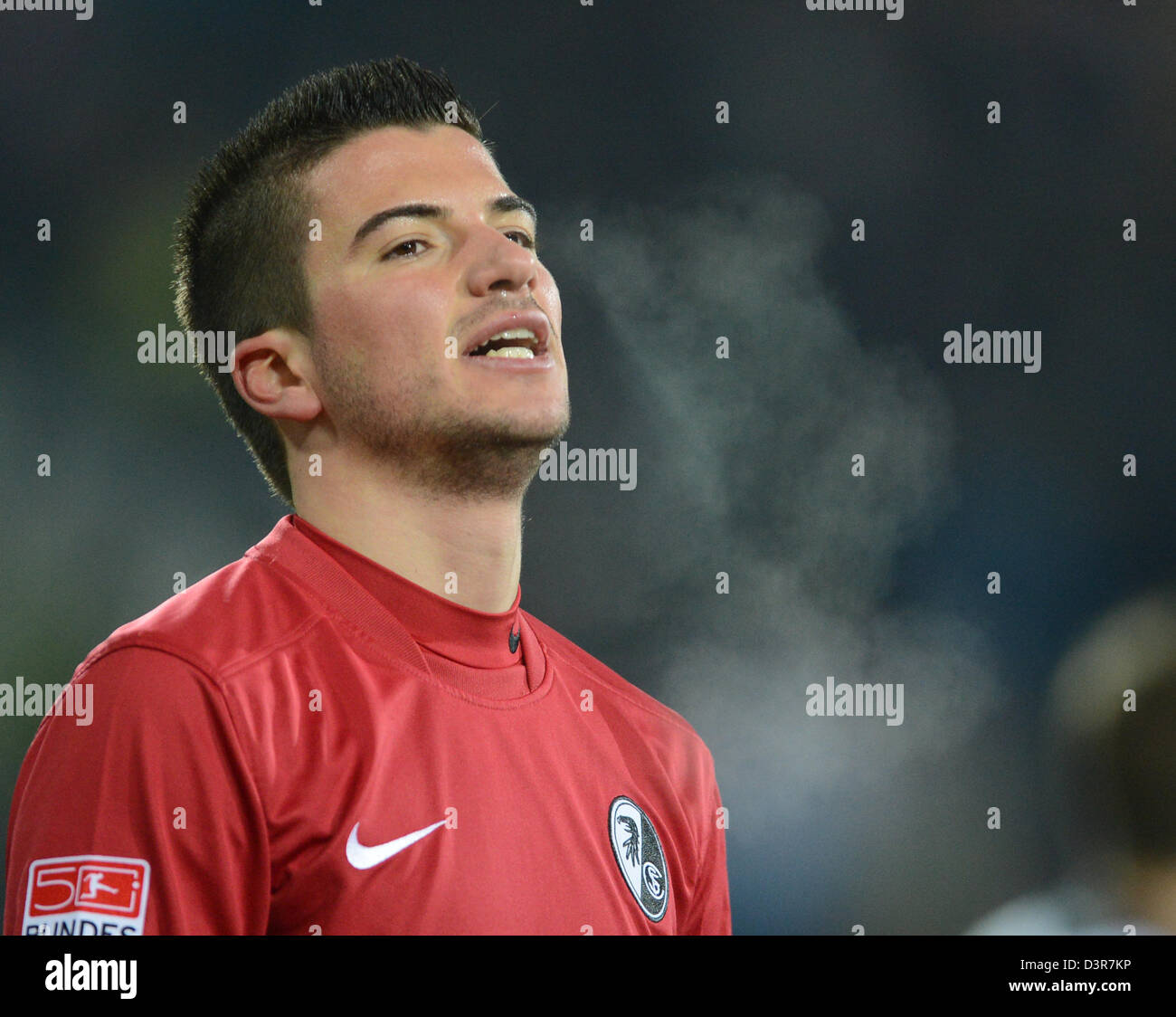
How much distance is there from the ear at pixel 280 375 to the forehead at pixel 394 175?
236mm

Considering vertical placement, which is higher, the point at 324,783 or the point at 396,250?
the point at 396,250

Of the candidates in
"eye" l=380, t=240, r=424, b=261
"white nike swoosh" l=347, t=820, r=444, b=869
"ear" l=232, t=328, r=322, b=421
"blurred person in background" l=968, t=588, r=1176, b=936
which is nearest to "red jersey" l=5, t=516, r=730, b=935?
"white nike swoosh" l=347, t=820, r=444, b=869

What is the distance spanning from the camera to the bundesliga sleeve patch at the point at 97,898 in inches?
61.5

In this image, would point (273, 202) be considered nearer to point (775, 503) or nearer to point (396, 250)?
point (396, 250)

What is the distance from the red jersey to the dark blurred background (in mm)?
466

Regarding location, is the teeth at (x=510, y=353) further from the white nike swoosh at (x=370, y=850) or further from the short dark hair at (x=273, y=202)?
the white nike swoosh at (x=370, y=850)

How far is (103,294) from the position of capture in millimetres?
2432

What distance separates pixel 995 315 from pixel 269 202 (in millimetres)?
1581

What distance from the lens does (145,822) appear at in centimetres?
158

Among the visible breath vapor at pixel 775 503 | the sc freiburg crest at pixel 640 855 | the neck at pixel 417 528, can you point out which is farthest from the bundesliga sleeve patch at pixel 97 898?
the visible breath vapor at pixel 775 503

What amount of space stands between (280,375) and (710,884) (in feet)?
4.13

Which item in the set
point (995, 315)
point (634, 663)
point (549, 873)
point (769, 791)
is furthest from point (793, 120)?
point (549, 873)

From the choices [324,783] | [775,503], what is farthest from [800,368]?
[324,783]
